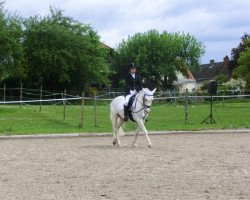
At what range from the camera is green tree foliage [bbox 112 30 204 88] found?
8794 centimetres

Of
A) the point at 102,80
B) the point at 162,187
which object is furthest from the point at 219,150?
the point at 102,80

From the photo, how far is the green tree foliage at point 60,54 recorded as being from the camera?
62.9 meters

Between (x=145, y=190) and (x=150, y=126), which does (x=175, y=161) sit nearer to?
(x=145, y=190)

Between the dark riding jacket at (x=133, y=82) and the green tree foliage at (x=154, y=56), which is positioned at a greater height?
the green tree foliage at (x=154, y=56)

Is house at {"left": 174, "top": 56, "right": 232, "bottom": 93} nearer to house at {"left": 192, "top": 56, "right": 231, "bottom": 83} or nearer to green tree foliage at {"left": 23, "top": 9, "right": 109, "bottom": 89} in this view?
house at {"left": 192, "top": 56, "right": 231, "bottom": 83}

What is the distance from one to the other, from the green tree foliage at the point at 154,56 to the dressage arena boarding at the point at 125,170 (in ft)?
224

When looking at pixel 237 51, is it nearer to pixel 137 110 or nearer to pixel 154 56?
pixel 154 56

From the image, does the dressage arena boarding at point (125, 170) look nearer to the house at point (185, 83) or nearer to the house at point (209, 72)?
the house at point (185, 83)

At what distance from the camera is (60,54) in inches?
2475

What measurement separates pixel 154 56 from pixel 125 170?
78.1m

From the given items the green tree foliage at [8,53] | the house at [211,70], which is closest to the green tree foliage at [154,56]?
the house at [211,70]

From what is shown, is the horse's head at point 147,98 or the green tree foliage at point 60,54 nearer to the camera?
the horse's head at point 147,98

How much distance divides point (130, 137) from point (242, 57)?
42.9 m

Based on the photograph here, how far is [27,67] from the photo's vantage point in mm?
61188
